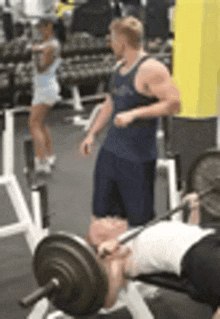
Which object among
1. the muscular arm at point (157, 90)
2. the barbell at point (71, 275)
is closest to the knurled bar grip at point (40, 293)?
the barbell at point (71, 275)

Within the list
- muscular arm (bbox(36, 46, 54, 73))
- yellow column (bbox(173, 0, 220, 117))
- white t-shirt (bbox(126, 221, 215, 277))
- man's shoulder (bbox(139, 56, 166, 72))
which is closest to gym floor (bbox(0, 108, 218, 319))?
white t-shirt (bbox(126, 221, 215, 277))

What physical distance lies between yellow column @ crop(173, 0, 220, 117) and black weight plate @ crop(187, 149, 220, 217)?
1.42m

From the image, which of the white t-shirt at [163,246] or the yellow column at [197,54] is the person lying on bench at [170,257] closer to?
the white t-shirt at [163,246]

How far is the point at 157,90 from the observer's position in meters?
2.23

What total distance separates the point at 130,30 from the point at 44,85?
2.21 metres

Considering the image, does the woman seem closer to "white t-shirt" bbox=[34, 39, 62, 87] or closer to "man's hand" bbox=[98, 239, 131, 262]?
"white t-shirt" bbox=[34, 39, 62, 87]

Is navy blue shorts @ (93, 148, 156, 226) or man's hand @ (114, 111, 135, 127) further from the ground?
man's hand @ (114, 111, 135, 127)

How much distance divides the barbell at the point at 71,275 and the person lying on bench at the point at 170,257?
54 millimetres

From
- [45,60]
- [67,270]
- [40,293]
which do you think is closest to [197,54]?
[45,60]

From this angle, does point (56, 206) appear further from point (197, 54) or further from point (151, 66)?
point (151, 66)

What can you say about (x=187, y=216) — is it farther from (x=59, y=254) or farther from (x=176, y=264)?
(x=59, y=254)

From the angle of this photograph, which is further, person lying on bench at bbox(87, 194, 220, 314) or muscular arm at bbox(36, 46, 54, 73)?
muscular arm at bbox(36, 46, 54, 73)

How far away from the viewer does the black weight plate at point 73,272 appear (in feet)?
5.07

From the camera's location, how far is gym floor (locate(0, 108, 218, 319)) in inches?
99.3
